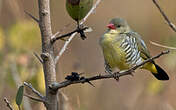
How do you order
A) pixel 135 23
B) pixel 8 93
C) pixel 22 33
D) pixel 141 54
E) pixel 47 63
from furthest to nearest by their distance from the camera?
pixel 135 23, pixel 8 93, pixel 141 54, pixel 22 33, pixel 47 63

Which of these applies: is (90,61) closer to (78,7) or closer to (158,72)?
(158,72)

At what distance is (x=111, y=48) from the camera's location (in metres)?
3.28

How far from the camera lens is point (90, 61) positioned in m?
6.14

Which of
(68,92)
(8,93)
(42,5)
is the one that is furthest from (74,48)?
(42,5)

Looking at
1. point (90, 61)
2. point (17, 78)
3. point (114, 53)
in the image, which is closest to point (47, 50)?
point (17, 78)

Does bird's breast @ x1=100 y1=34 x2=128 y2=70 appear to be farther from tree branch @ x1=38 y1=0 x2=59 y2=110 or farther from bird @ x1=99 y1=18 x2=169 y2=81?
tree branch @ x1=38 y1=0 x2=59 y2=110

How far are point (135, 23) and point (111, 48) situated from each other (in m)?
3.60

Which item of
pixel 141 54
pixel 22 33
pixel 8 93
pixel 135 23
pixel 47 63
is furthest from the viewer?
pixel 135 23

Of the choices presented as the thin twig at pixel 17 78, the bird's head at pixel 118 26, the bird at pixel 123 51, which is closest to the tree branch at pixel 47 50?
the thin twig at pixel 17 78

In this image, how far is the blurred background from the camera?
3062mm

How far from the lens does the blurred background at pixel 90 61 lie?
10.0ft

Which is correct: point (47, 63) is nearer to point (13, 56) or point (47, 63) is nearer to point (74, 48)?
point (13, 56)

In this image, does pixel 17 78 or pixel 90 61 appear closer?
pixel 17 78

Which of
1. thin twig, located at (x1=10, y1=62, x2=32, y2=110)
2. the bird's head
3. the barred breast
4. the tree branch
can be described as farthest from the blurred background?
the bird's head
